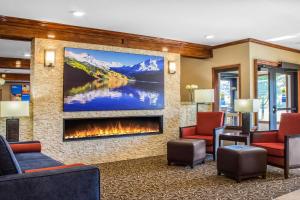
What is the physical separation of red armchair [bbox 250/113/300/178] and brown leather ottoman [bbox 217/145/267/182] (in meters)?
0.31

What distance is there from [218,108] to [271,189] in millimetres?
3576

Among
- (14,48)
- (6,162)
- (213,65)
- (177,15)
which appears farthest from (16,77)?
(6,162)

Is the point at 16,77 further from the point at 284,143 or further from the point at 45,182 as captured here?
the point at 45,182

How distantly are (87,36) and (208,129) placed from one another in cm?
A: 300

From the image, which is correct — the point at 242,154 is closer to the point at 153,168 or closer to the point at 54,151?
the point at 153,168

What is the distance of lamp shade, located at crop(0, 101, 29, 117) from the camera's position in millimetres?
3994

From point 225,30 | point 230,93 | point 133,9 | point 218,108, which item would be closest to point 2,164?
point 133,9

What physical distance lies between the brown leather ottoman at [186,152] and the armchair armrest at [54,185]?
9.04 feet

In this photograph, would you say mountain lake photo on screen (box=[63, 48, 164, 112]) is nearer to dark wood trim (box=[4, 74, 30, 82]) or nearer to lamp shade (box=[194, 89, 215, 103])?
lamp shade (box=[194, 89, 215, 103])

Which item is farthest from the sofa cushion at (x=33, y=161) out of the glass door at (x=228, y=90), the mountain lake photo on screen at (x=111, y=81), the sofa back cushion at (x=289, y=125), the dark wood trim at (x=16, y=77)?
the dark wood trim at (x=16, y=77)

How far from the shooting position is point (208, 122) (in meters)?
5.79

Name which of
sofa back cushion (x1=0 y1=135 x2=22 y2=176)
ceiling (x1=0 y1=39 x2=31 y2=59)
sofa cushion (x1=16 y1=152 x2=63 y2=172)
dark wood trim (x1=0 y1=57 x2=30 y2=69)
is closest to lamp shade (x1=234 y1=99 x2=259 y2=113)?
sofa cushion (x1=16 y1=152 x2=63 y2=172)

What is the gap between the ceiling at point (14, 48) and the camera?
6279 millimetres

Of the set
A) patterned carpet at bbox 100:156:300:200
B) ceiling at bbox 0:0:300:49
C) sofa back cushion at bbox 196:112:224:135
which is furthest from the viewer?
sofa back cushion at bbox 196:112:224:135
